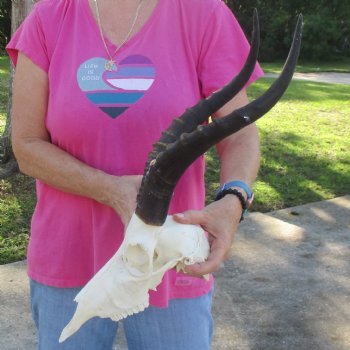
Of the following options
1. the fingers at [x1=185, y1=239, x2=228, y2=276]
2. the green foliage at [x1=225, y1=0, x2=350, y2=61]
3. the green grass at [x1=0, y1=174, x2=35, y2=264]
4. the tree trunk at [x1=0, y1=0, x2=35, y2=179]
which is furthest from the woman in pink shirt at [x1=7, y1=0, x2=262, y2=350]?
the green foliage at [x1=225, y1=0, x2=350, y2=61]

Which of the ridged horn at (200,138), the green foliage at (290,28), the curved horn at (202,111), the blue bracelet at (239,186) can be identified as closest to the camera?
the ridged horn at (200,138)

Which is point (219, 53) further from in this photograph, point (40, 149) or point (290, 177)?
point (290, 177)

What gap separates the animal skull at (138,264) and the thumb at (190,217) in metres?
0.01

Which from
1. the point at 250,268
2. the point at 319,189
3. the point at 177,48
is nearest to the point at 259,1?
the point at 319,189

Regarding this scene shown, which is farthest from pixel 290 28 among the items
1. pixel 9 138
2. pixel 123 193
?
pixel 123 193

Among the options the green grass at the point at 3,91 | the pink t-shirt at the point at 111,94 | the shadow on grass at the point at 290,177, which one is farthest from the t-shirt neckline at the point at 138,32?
the green grass at the point at 3,91

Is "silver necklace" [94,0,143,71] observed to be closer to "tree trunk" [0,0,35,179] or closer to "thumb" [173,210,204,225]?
"thumb" [173,210,204,225]

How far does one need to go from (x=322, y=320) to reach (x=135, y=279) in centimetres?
258

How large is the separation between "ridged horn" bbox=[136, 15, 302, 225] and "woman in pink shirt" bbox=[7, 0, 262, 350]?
29cm

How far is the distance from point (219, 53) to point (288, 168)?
5.19 m

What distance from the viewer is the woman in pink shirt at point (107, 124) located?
172 cm

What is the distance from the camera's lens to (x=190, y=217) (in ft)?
4.91

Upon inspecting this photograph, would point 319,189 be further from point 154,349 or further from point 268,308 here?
point 154,349

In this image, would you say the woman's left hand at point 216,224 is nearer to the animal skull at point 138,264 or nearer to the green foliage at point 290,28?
the animal skull at point 138,264
